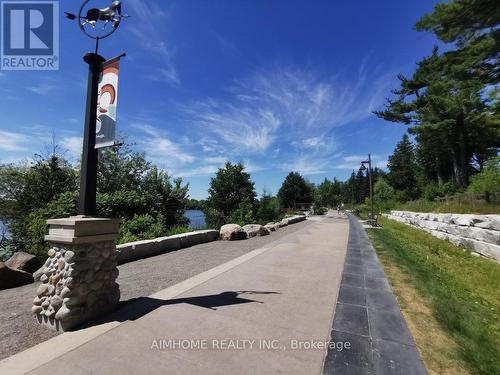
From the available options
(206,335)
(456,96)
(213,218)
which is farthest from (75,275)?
(456,96)

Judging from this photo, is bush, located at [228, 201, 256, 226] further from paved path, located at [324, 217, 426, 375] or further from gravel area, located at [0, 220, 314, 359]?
paved path, located at [324, 217, 426, 375]

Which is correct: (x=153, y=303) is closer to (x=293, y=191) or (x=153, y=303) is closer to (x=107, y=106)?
(x=107, y=106)

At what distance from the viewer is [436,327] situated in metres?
3.57

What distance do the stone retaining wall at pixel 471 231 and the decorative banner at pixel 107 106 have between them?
10.8 meters

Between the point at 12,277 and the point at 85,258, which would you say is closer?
the point at 85,258

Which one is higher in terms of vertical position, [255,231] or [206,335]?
[255,231]

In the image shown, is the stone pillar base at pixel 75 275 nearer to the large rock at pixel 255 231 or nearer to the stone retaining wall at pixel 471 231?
the large rock at pixel 255 231

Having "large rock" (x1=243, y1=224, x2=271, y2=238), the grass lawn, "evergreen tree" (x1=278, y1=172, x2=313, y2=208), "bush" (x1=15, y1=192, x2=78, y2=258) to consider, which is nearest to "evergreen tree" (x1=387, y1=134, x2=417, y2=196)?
"evergreen tree" (x1=278, y1=172, x2=313, y2=208)

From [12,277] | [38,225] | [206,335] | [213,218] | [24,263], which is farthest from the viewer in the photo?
[213,218]

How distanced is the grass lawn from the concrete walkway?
1.19 meters

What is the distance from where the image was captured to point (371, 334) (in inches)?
132

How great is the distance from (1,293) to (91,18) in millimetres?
5330

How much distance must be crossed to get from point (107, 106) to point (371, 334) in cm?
506

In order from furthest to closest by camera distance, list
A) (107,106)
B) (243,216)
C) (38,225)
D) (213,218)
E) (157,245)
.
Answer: (213,218) → (243,216) → (38,225) → (157,245) → (107,106)
